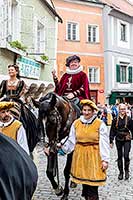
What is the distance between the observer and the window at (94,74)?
33.2 m

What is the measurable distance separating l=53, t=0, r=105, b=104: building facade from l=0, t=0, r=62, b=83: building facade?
12064 mm

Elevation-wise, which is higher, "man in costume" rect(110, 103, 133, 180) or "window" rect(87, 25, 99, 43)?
"window" rect(87, 25, 99, 43)

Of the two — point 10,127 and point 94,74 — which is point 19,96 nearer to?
point 10,127

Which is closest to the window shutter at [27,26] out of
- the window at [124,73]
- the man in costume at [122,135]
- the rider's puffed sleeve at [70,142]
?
the man in costume at [122,135]

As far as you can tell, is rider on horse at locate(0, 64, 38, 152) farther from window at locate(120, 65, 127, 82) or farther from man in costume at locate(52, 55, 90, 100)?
window at locate(120, 65, 127, 82)

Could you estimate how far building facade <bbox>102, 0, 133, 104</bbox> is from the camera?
1313 inches

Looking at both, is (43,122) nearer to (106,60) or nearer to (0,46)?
(0,46)

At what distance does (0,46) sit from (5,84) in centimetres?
452

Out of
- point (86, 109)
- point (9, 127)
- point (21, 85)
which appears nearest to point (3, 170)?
point (9, 127)

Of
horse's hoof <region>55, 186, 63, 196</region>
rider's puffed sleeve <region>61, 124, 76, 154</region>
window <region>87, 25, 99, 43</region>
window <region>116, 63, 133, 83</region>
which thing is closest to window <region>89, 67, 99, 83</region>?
window <region>116, 63, 133, 83</region>

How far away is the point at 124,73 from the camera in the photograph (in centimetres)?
3556

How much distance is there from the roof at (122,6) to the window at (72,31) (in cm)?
341

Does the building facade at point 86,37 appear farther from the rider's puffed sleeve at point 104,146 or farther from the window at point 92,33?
the rider's puffed sleeve at point 104,146

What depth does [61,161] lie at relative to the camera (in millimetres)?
10805
